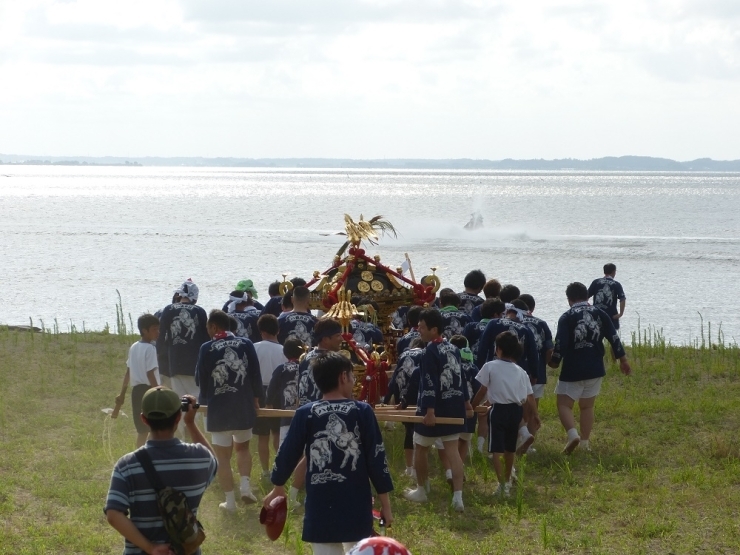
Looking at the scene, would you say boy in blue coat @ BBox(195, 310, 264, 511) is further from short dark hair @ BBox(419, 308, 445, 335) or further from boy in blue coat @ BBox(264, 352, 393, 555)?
boy in blue coat @ BBox(264, 352, 393, 555)

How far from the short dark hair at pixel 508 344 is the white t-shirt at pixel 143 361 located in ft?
10.3

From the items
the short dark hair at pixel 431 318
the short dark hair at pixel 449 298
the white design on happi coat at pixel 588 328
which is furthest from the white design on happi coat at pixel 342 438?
the white design on happi coat at pixel 588 328

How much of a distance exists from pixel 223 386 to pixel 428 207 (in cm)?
9175

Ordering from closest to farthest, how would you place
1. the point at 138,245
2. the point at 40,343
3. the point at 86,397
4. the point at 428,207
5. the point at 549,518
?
the point at 549,518
the point at 86,397
the point at 40,343
the point at 138,245
the point at 428,207

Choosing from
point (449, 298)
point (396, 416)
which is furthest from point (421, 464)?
point (449, 298)

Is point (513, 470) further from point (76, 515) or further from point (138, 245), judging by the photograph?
point (138, 245)

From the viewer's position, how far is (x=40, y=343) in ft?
55.5

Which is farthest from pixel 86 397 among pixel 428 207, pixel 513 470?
pixel 428 207

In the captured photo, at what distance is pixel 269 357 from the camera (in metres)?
9.67

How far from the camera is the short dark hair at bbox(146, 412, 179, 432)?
15.3 feet

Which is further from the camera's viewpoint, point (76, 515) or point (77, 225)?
point (77, 225)

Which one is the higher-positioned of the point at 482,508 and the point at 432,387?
the point at 432,387

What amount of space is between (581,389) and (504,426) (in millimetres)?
2084

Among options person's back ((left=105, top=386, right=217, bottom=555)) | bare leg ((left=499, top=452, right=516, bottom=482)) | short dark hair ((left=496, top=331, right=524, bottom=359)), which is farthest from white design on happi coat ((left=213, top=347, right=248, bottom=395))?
person's back ((left=105, top=386, right=217, bottom=555))
